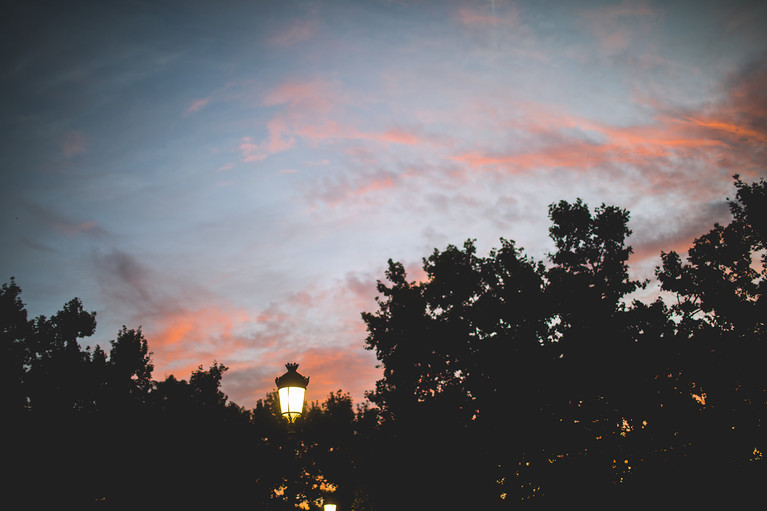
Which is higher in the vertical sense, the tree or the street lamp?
the tree

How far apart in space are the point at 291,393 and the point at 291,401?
155 mm

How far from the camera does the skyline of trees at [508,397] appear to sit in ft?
63.3

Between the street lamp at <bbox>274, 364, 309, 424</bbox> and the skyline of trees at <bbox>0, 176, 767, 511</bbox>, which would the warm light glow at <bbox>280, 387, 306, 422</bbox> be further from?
the skyline of trees at <bbox>0, 176, 767, 511</bbox>

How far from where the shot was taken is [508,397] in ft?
73.2

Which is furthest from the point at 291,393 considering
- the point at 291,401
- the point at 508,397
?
the point at 508,397

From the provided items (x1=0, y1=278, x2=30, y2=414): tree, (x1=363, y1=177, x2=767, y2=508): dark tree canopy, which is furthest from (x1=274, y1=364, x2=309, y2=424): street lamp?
(x1=0, y1=278, x2=30, y2=414): tree

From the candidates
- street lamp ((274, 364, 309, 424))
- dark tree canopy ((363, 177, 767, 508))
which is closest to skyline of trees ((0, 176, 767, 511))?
dark tree canopy ((363, 177, 767, 508))

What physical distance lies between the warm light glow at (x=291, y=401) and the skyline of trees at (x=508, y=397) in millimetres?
17813

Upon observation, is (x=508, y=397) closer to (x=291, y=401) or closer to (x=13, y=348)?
(x=291, y=401)

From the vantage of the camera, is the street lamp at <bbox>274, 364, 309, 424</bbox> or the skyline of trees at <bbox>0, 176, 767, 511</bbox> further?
the skyline of trees at <bbox>0, 176, 767, 511</bbox>

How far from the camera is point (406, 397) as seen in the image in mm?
25375

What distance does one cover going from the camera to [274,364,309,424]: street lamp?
7.34 m

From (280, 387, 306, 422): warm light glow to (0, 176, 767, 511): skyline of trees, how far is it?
1781cm

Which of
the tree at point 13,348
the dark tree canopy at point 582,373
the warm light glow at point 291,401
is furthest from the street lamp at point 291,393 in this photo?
the tree at point 13,348
